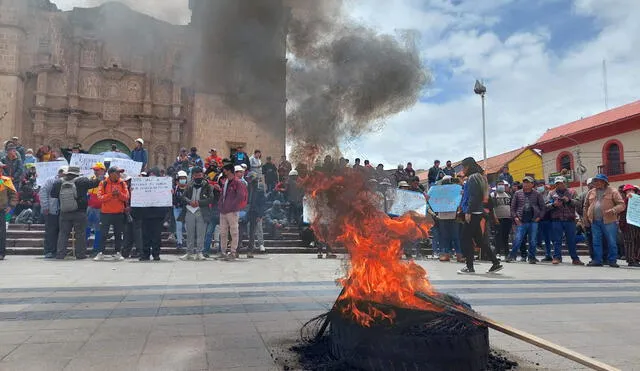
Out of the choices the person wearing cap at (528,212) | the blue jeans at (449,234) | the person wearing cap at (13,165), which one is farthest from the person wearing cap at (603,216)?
the person wearing cap at (13,165)

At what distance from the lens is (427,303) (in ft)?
10.4

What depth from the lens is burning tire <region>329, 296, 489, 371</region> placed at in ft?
8.66

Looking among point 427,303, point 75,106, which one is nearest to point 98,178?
point 427,303

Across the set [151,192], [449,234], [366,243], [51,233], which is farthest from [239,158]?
[366,243]

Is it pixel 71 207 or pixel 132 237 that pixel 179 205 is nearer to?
pixel 132 237

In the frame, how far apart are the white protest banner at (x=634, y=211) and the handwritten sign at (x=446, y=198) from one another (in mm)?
4007

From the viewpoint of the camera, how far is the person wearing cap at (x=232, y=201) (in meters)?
9.62

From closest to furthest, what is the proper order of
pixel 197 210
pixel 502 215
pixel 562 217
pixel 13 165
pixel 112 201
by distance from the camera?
pixel 112 201, pixel 197 210, pixel 562 217, pixel 502 215, pixel 13 165

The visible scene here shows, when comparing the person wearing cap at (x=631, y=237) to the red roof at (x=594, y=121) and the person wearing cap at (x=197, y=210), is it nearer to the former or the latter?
the person wearing cap at (x=197, y=210)

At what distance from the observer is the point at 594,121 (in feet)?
120

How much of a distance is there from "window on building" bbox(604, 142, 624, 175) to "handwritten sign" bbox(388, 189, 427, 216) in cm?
2884

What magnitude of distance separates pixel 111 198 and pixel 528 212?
9755 millimetres

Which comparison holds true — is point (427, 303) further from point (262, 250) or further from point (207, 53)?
point (262, 250)

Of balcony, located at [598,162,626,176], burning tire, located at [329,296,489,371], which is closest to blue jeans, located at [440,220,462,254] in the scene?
burning tire, located at [329,296,489,371]
